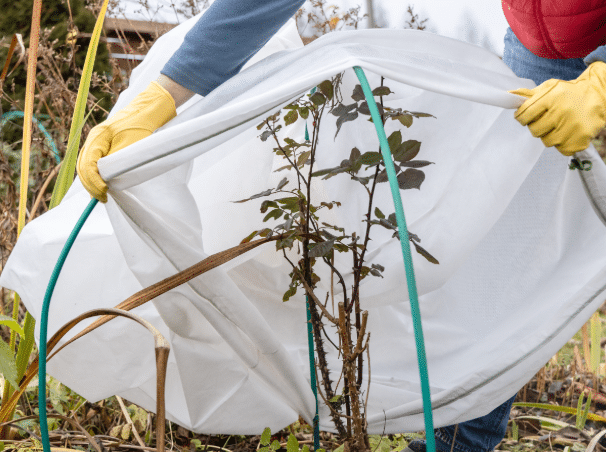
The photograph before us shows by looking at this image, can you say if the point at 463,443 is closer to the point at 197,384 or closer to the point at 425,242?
the point at 425,242

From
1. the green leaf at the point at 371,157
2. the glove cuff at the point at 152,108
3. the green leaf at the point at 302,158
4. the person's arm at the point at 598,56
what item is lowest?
the green leaf at the point at 371,157

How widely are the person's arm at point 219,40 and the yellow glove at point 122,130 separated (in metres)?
0.06

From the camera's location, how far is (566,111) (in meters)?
0.74

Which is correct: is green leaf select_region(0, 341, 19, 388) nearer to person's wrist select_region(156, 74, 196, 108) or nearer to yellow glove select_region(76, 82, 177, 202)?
yellow glove select_region(76, 82, 177, 202)

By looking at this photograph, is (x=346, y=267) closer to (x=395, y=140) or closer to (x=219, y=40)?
(x=395, y=140)

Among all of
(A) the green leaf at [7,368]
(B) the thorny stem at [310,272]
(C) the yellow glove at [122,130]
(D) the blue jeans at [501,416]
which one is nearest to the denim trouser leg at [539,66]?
(D) the blue jeans at [501,416]

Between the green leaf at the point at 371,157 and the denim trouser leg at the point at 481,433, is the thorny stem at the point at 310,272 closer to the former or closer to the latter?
the green leaf at the point at 371,157

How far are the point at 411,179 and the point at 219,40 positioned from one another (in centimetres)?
44

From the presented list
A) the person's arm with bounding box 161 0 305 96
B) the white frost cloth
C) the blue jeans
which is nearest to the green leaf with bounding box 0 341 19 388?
the white frost cloth

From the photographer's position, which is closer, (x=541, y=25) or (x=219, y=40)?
(x=219, y=40)

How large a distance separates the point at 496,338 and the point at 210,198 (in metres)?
0.67

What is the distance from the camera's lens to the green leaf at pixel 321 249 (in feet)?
2.74

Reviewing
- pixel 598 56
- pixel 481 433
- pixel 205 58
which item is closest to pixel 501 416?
pixel 481 433

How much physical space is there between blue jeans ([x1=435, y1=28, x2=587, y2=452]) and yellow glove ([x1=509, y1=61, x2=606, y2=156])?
0.41 m
